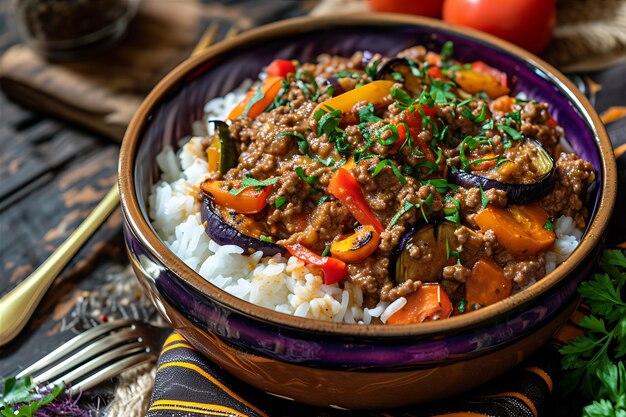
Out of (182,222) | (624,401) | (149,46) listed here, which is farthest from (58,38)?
(624,401)

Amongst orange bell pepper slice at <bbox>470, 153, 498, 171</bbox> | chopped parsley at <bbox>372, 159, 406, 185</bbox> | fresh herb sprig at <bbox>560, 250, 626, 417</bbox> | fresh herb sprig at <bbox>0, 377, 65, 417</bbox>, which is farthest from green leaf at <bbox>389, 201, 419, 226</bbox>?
fresh herb sprig at <bbox>0, 377, 65, 417</bbox>

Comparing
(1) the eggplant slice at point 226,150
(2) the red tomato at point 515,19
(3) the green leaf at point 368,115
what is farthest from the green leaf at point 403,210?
(2) the red tomato at point 515,19

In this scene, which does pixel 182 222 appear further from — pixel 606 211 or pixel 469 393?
pixel 606 211

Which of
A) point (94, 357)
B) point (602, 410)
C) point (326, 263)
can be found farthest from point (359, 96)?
point (94, 357)

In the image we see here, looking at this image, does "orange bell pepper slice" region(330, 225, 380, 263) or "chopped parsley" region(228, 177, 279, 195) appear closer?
"orange bell pepper slice" region(330, 225, 380, 263)

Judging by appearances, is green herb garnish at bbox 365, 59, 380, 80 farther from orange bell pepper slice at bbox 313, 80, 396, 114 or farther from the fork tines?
the fork tines
